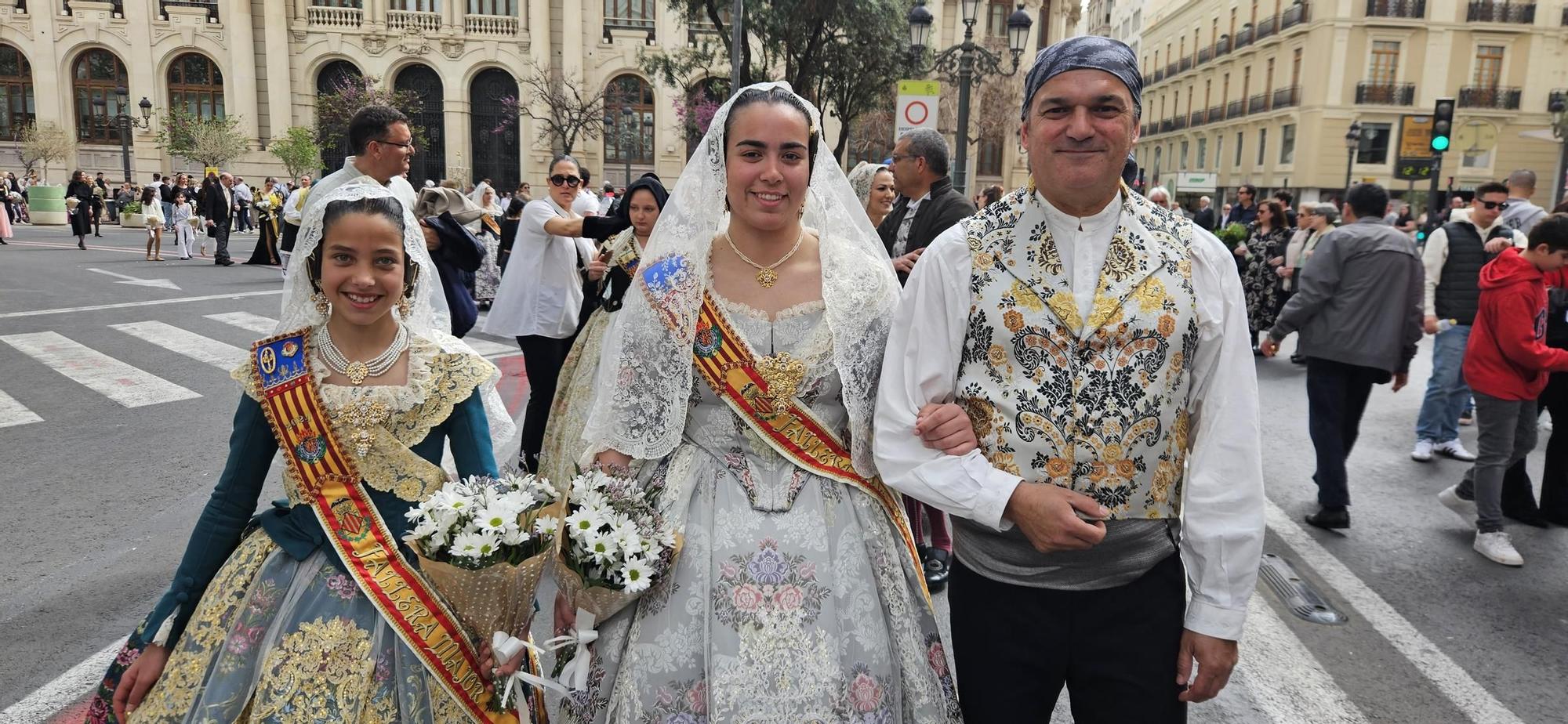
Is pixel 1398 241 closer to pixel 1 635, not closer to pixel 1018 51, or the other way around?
pixel 1 635

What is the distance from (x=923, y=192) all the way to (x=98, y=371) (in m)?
7.48

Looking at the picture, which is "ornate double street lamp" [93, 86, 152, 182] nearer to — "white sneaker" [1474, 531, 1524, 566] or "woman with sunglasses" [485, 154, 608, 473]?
"woman with sunglasses" [485, 154, 608, 473]

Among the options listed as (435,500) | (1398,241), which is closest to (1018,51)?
(1398,241)

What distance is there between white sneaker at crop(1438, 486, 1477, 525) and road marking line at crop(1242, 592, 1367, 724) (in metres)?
2.14

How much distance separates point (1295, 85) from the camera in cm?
3881

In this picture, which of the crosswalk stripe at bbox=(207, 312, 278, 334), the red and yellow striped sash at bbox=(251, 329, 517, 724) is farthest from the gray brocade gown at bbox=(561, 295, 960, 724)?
the crosswalk stripe at bbox=(207, 312, 278, 334)

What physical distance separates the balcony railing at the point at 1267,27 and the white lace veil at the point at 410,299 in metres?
45.5

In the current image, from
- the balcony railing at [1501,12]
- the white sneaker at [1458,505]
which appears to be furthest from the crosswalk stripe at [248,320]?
the balcony railing at [1501,12]

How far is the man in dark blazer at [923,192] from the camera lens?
17.0ft

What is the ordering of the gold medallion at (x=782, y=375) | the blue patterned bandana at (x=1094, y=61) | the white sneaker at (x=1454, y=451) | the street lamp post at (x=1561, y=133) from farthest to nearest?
the street lamp post at (x=1561, y=133) < the white sneaker at (x=1454, y=451) < the gold medallion at (x=782, y=375) < the blue patterned bandana at (x=1094, y=61)

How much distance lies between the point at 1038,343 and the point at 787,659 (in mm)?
872

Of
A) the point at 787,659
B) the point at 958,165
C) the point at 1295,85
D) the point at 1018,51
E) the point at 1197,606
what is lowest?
the point at 787,659

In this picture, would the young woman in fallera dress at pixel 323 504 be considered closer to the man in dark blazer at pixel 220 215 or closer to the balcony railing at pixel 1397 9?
the man in dark blazer at pixel 220 215

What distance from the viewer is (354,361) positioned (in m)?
2.39
